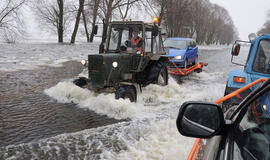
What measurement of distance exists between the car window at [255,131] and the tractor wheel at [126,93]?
3.97 metres

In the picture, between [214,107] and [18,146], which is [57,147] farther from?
[214,107]

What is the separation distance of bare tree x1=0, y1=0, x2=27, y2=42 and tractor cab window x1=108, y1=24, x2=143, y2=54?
54.7ft

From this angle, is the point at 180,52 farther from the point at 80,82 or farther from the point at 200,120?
the point at 200,120

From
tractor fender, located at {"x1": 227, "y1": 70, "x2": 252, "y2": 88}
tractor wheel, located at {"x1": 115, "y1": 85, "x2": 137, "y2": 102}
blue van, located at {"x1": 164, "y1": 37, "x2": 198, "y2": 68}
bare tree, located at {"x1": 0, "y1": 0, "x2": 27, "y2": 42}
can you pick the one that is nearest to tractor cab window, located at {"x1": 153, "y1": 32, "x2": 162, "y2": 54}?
tractor wheel, located at {"x1": 115, "y1": 85, "x2": 137, "y2": 102}

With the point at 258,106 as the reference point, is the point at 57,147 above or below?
below

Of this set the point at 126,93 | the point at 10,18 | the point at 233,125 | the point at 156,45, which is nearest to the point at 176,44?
the point at 156,45

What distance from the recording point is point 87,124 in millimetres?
4777

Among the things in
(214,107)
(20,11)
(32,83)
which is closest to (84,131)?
(214,107)

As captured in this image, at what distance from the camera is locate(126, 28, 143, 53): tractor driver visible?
6.53m

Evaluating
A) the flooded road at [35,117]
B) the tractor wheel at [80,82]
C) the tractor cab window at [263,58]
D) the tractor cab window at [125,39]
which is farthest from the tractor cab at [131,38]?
the tractor cab window at [263,58]

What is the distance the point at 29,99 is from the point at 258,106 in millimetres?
6109

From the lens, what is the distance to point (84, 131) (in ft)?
14.3

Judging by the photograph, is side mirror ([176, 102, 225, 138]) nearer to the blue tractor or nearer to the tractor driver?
the blue tractor

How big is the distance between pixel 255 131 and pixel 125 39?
18.9 feet
